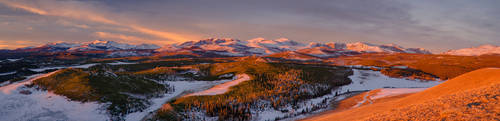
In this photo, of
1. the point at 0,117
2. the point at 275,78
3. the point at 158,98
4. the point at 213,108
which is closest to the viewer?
the point at 0,117

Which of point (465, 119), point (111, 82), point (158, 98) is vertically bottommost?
point (158, 98)

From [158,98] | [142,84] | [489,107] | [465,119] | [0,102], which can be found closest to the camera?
[465,119]

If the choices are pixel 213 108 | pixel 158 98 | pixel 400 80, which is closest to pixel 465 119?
pixel 213 108

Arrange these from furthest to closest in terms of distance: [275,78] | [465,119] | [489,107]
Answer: [275,78] < [489,107] < [465,119]

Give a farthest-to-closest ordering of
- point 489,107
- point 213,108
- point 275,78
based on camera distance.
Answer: point 275,78
point 213,108
point 489,107

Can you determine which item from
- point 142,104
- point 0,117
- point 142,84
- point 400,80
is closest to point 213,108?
point 142,104

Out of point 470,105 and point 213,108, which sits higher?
point 470,105

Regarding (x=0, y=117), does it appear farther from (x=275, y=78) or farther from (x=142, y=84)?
(x=275, y=78)

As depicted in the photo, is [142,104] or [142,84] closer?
[142,104]

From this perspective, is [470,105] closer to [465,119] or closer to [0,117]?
[465,119]
